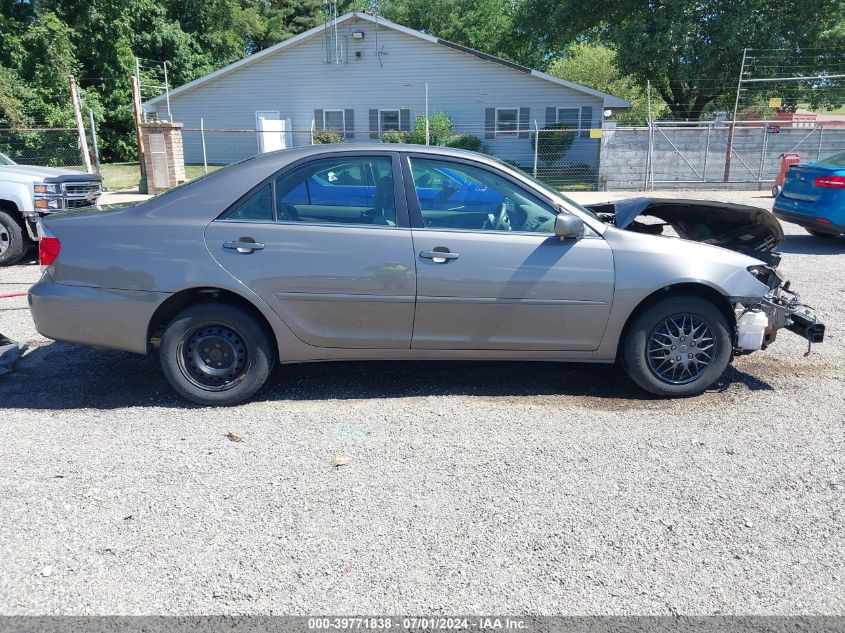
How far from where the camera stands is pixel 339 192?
4574 mm

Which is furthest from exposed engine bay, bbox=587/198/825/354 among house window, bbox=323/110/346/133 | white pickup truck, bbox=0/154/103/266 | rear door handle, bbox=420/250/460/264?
house window, bbox=323/110/346/133

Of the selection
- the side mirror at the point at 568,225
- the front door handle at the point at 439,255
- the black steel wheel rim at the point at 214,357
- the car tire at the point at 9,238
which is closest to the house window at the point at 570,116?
the car tire at the point at 9,238

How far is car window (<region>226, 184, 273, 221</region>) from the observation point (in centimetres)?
444

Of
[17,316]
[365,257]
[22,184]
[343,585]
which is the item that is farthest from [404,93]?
[343,585]

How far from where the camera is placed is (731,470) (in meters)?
3.79

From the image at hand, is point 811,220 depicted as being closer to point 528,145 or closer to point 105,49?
point 528,145

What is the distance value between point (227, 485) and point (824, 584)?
9.20ft

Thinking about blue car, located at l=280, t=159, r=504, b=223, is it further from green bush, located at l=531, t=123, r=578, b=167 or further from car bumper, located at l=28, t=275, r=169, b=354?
green bush, located at l=531, t=123, r=578, b=167

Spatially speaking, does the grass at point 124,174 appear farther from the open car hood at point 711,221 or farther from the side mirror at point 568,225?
the side mirror at point 568,225

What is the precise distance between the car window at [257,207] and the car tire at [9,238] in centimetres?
639

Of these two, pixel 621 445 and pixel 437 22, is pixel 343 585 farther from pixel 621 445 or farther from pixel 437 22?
pixel 437 22

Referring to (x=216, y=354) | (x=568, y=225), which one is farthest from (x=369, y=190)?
(x=216, y=354)

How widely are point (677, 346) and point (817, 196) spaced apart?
7.06 m

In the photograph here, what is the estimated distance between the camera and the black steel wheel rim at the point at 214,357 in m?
4.47
